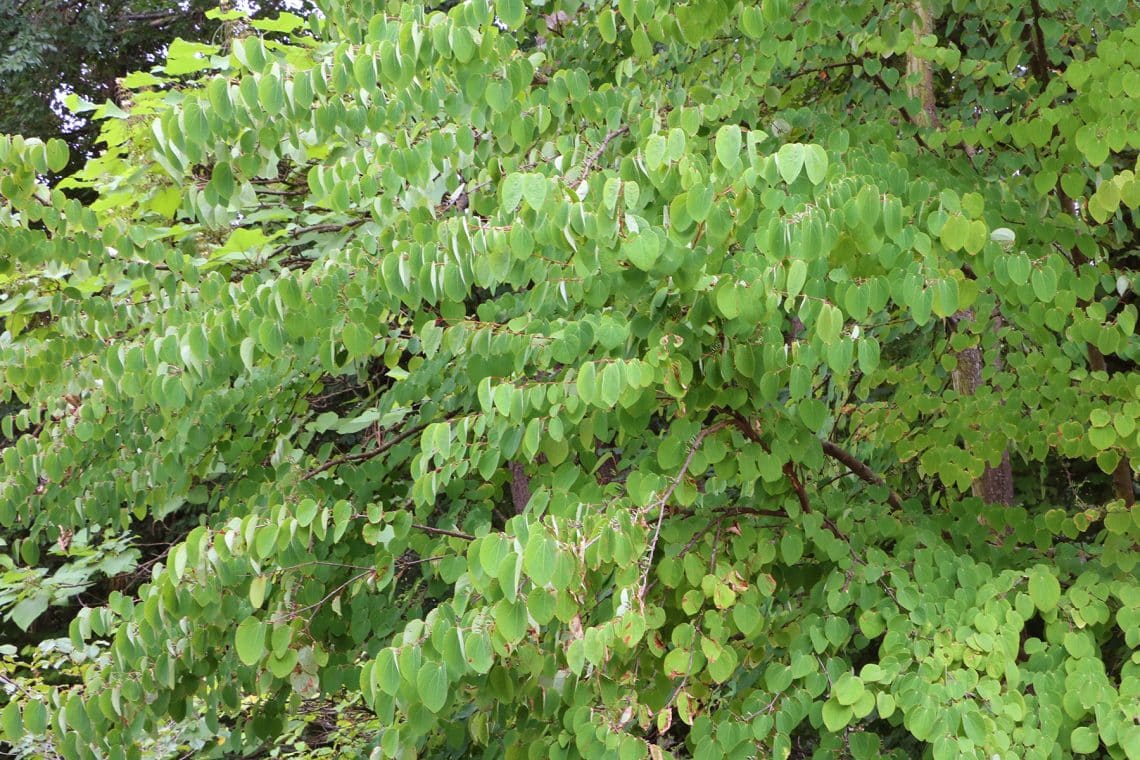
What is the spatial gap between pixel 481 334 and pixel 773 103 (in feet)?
4.07

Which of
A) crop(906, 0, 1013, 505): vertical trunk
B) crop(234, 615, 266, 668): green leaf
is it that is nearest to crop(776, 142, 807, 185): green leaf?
crop(234, 615, 266, 668): green leaf

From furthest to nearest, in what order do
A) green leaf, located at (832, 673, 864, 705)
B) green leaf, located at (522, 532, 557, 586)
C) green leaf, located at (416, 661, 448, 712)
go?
green leaf, located at (832, 673, 864, 705) → green leaf, located at (416, 661, 448, 712) → green leaf, located at (522, 532, 557, 586)

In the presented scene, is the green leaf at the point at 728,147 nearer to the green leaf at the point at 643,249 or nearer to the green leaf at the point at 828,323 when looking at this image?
the green leaf at the point at 643,249

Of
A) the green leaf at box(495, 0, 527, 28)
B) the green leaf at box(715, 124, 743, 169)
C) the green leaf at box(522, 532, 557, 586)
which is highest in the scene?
the green leaf at box(495, 0, 527, 28)

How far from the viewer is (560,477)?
2078 millimetres

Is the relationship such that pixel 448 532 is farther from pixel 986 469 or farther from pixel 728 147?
pixel 986 469

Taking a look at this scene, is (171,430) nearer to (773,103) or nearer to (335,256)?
(335,256)

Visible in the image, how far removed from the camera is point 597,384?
1.69m

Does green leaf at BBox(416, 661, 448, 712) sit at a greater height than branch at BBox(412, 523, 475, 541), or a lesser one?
greater

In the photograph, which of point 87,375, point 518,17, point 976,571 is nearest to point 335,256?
point 518,17

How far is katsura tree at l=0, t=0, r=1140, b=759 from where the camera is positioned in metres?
1.72

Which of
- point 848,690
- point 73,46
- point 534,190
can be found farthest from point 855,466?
point 73,46

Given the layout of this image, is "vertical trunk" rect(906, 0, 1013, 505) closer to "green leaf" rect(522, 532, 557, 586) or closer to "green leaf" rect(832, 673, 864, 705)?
"green leaf" rect(832, 673, 864, 705)

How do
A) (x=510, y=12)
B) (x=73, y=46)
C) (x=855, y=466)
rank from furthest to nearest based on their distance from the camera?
1. (x=73, y=46)
2. (x=855, y=466)
3. (x=510, y=12)
